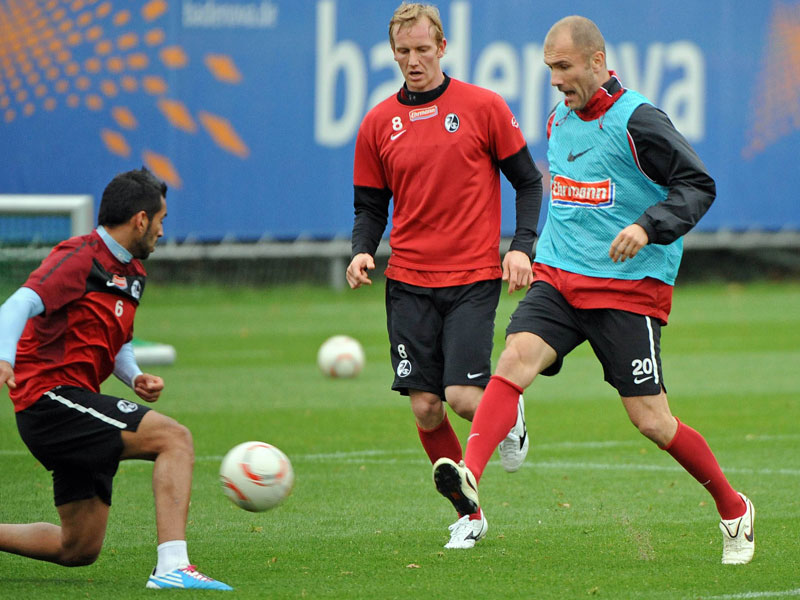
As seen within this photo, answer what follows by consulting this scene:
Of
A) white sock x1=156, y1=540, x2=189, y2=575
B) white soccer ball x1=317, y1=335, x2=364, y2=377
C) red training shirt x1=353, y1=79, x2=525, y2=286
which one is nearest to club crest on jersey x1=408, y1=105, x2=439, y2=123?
red training shirt x1=353, y1=79, x2=525, y2=286

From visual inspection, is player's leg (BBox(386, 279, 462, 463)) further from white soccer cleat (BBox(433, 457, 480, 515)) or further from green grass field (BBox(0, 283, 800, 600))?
white soccer cleat (BBox(433, 457, 480, 515))

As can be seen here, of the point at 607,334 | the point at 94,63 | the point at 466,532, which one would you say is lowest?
the point at 94,63

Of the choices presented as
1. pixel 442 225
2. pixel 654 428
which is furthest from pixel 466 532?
pixel 442 225

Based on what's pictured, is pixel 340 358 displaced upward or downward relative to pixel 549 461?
downward

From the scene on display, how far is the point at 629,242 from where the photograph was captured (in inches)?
213

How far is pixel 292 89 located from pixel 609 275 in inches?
674

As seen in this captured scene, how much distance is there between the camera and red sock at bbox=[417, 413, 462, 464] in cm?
653

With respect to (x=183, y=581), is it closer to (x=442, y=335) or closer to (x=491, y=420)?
(x=491, y=420)

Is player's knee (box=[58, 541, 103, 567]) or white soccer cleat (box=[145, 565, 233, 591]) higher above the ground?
white soccer cleat (box=[145, 565, 233, 591])

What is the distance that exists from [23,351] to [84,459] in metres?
0.48

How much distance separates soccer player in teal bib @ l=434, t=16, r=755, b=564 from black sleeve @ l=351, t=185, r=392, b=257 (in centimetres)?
106

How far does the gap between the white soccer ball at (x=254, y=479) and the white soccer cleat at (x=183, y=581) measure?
1.53ft

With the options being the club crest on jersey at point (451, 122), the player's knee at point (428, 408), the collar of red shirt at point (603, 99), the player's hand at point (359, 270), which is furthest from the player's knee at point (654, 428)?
the club crest on jersey at point (451, 122)

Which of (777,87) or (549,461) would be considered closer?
(549,461)
